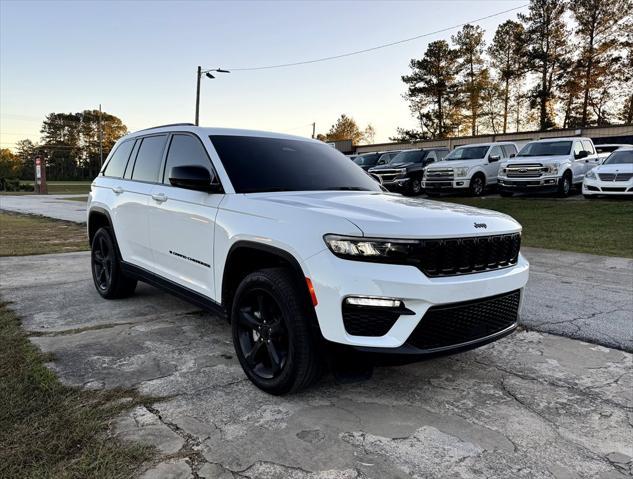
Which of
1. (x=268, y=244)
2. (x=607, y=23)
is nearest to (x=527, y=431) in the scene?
(x=268, y=244)

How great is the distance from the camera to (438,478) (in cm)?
233

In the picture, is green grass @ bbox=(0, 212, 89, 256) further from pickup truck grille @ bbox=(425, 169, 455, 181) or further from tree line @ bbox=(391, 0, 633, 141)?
tree line @ bbox=(391, 0, 633, 141)

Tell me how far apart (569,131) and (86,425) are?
34.4 m

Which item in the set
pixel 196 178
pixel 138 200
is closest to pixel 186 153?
pixel 196 178

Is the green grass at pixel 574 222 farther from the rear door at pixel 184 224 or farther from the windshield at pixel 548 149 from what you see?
the rear door at pixel 184 224

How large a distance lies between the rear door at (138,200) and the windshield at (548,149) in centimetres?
1451

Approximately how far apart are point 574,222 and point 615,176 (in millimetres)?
3545

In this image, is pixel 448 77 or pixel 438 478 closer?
pixel 438 478

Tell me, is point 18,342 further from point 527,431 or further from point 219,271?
point 527,431

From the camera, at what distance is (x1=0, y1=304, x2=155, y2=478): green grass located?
7.63ft

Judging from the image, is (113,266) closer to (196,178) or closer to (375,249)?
(196,178)

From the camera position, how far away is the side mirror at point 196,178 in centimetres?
359

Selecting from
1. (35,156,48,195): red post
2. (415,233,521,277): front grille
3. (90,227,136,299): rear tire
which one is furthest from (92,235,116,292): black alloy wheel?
(35,156,48,195): red post

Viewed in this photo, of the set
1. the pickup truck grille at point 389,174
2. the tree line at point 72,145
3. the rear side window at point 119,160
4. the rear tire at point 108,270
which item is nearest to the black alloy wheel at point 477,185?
the pickup truck grille at point 389,174
